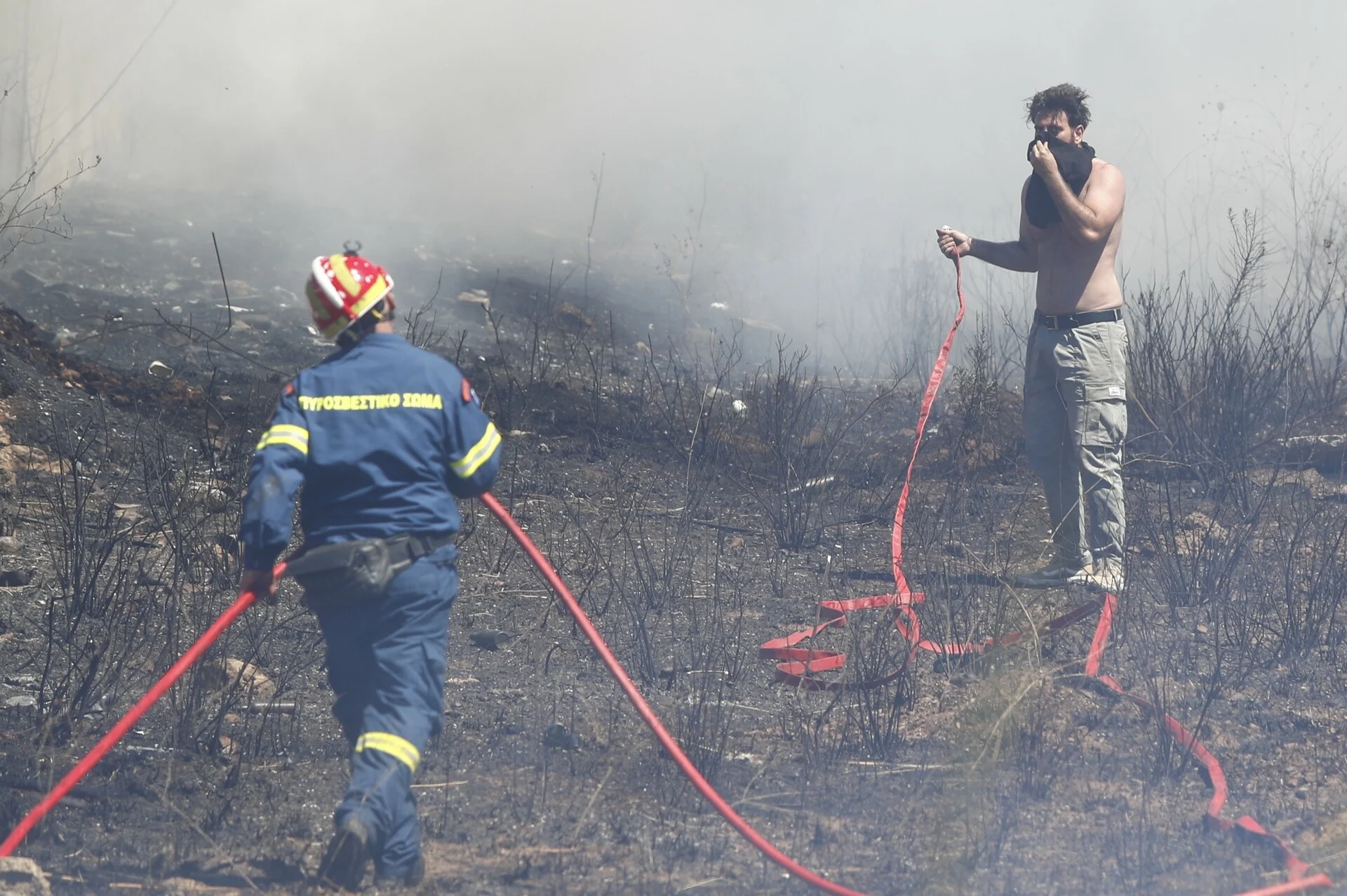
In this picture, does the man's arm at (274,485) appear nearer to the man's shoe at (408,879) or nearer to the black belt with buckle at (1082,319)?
the man's shoe at (408,879)

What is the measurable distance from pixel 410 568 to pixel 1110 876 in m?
1.84

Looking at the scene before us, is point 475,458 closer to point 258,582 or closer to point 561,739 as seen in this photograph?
point 258,582

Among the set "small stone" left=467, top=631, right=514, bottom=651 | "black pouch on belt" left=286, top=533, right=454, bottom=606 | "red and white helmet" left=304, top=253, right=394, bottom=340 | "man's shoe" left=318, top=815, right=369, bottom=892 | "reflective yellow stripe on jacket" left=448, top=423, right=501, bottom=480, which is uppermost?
"red and white helmet" left=304, top=253, right=394, bottom=340

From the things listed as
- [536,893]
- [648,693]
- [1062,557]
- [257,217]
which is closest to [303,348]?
[257,217]

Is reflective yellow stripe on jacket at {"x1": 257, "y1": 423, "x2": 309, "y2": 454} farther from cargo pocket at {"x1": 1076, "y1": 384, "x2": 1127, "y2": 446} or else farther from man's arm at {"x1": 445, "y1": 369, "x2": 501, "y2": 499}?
cargo pocket at {"x1": 1076, "y1": 384, "x2": 1127, "y2": 446}

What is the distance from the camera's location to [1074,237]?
4.40 metres

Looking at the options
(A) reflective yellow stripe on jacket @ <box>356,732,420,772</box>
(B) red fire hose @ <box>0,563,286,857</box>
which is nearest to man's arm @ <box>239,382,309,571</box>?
(B) red fire hose @ <box>0,563,286,857</box>

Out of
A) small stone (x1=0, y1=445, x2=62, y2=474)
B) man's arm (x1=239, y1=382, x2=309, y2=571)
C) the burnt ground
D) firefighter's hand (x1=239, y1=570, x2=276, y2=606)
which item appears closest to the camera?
man's arm (x1=239, y1=382, x2=309, y2=571)

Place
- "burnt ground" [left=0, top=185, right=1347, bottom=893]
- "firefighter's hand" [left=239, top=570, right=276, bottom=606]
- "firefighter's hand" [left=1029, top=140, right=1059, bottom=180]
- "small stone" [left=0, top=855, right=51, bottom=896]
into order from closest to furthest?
"small stone" [left=0, top=855, right=51, bottom=896] < "firefighter's hand" [left=239, top=570, right=276, bottom=606] < "burnt ground" [left=0, top=185, right=1347, bottom=893] < "firefighter's hand" [left=1029, top=140, right=1059, bottom=180]

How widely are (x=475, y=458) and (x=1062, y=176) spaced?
8.37 feet

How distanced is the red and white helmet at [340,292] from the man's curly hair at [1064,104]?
8.63 feet

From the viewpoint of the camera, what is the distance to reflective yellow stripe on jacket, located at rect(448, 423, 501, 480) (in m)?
2.98

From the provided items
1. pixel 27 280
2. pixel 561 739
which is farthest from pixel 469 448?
pixel 27 280

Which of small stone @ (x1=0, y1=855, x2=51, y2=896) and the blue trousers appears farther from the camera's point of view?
the blue trousers
